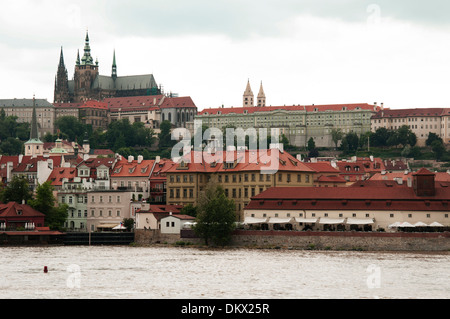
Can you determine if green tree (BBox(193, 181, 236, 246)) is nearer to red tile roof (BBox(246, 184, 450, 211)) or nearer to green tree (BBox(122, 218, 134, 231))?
red tile roof (BBox(246, 184, 450, 211))

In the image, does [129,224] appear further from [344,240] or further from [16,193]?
[344,240]

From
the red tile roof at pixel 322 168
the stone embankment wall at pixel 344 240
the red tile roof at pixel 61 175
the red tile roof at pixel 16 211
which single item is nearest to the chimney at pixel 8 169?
the red tile roof at pixel 61 175

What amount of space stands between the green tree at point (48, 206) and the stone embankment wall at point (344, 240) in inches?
668

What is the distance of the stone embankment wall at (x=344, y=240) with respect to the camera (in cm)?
8162

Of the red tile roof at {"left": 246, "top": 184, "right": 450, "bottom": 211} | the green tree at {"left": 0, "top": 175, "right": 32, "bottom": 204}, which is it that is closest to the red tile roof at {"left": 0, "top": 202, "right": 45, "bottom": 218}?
the green tree at {"left": 0, "top": 175, "right": 32, "bottom": 204}

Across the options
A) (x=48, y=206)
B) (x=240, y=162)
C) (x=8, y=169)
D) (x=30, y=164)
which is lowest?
(x=48, y=206)

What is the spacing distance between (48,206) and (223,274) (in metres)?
39.3

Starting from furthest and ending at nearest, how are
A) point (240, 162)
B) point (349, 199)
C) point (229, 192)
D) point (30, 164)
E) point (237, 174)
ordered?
1. point (30, 164)
2. point (240, 162)
3. point (229, 192)
4. point (237, 174)
5. point (349, 199)

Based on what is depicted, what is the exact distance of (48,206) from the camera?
9944cm

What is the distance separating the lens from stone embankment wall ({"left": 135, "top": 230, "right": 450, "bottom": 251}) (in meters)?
81.6

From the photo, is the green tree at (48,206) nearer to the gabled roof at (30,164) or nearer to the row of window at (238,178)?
the row of window at (238,178)

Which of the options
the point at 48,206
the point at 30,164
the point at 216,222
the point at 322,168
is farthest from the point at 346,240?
the point at 30,164

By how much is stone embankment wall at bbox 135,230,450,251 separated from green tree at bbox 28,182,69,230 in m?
17.0
